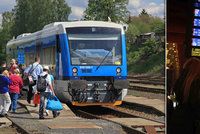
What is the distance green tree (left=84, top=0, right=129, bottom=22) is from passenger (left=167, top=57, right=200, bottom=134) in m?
1.37

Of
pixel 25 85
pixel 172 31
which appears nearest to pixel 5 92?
pixel 25 85

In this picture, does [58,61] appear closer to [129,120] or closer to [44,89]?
[44,89]

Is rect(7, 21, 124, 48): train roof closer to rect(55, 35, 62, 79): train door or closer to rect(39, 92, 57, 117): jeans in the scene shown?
rect(55, 35, 62, 79): train door

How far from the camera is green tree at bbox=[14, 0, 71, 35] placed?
4012 millimetres

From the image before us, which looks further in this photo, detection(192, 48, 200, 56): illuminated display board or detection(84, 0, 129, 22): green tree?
detection(84, 0, 129, 22): green tree

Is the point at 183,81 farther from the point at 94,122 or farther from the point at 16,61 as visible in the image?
the point at 94,122

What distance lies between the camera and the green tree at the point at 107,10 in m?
3.56

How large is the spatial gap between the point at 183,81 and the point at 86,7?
5.52ft

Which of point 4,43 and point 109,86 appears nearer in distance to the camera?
point 4,43

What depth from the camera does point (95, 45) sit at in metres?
9.24

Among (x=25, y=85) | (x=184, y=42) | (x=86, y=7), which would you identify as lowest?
(x=25, y=85)

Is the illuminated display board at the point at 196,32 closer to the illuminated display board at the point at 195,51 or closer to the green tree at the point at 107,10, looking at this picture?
the illuminated display board at the point at 195,51

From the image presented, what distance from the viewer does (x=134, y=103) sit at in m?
12.2

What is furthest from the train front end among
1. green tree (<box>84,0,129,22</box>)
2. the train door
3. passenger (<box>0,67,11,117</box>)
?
green tree (<box>84,0,129,22</box>)
